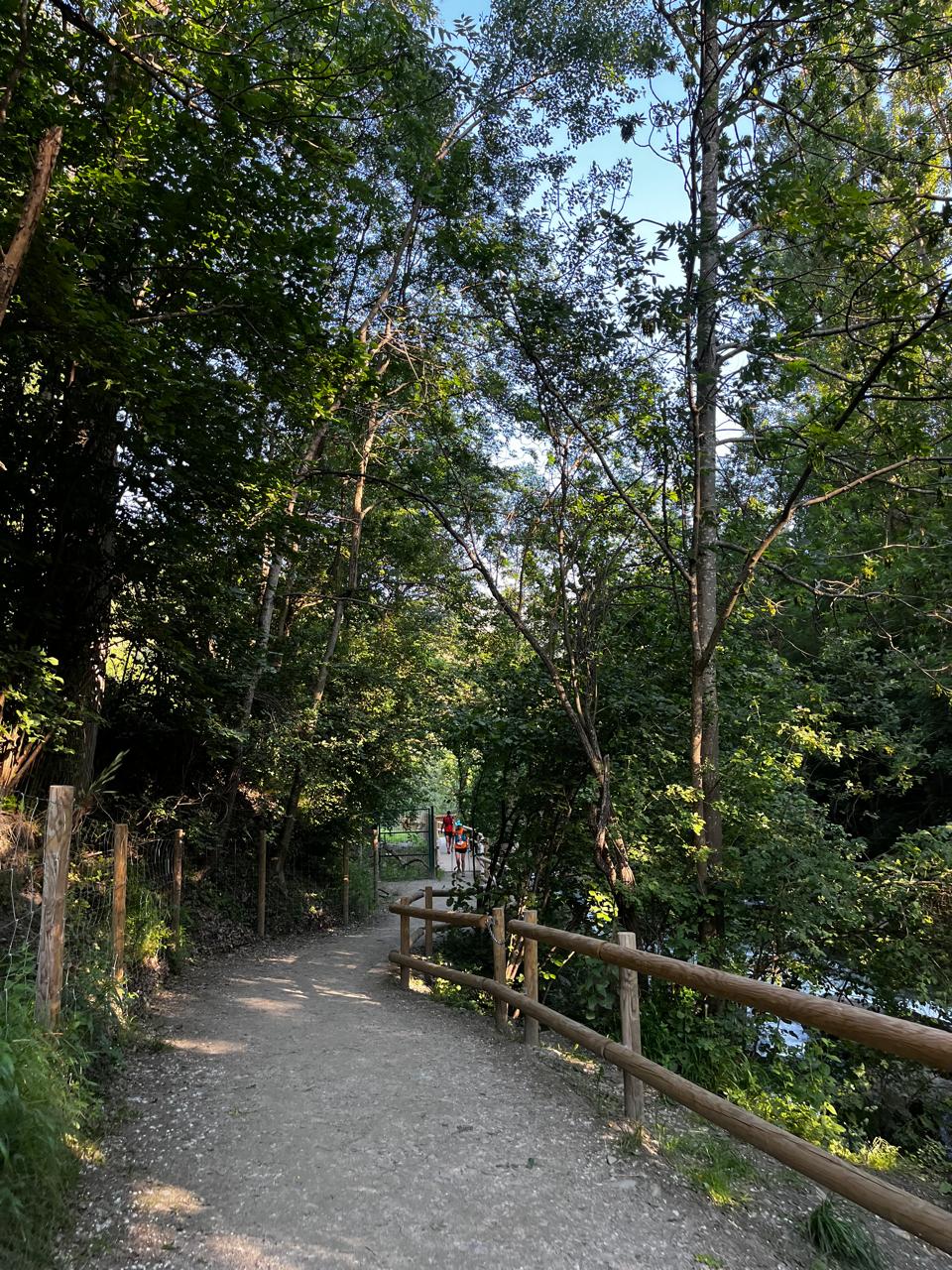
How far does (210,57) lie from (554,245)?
376cm

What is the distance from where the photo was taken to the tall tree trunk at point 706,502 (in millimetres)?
6883

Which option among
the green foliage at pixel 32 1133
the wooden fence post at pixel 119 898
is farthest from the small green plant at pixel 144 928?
the green foliage at pixel 32 1133

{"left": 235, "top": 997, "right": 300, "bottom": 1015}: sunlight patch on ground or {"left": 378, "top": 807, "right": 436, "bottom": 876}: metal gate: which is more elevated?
{"left": 235, "top": 997, "right": 300, "bottom": 1015}: sunlight patch on ground

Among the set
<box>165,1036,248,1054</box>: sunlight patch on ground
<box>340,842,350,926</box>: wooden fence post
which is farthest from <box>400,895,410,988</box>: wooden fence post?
<box>340,842,350,926</box>: wooden fence post

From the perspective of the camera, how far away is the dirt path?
297cm

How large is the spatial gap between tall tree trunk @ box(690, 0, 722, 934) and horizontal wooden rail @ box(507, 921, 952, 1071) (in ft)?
10.1

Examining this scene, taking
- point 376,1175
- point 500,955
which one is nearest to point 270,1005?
point 500,955

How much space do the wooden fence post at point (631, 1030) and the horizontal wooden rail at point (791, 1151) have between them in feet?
0.33

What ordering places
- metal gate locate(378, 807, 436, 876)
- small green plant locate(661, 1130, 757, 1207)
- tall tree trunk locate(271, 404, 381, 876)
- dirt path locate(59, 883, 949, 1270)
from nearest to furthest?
dirt path locate(59, 883, 949, 1270) < small green plant locate(661, 1130, 757, 1207) < tall tree trunk locate(271, 404, 381, 876) < metal gate locate(378, 807, 436, 876)

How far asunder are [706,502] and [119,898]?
251 inches

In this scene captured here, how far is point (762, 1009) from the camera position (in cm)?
317

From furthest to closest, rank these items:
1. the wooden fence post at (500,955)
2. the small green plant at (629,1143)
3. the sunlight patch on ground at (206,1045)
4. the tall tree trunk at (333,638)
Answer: the tall tree trunk at (333,638), the wooden fence post at (500,955), the sunlight patch on ground at (206,1045), the small green plant at (629,1143)

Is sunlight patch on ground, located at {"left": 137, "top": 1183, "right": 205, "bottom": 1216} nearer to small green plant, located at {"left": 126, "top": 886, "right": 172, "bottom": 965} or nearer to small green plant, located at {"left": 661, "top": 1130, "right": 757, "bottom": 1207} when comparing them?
small green plant, located at {"left": 661, "top": 1130, "right": 757, "bottom": 1207}

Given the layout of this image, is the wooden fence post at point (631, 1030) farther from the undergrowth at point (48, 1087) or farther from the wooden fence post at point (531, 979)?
the undergrowth at point (48, 1087)
